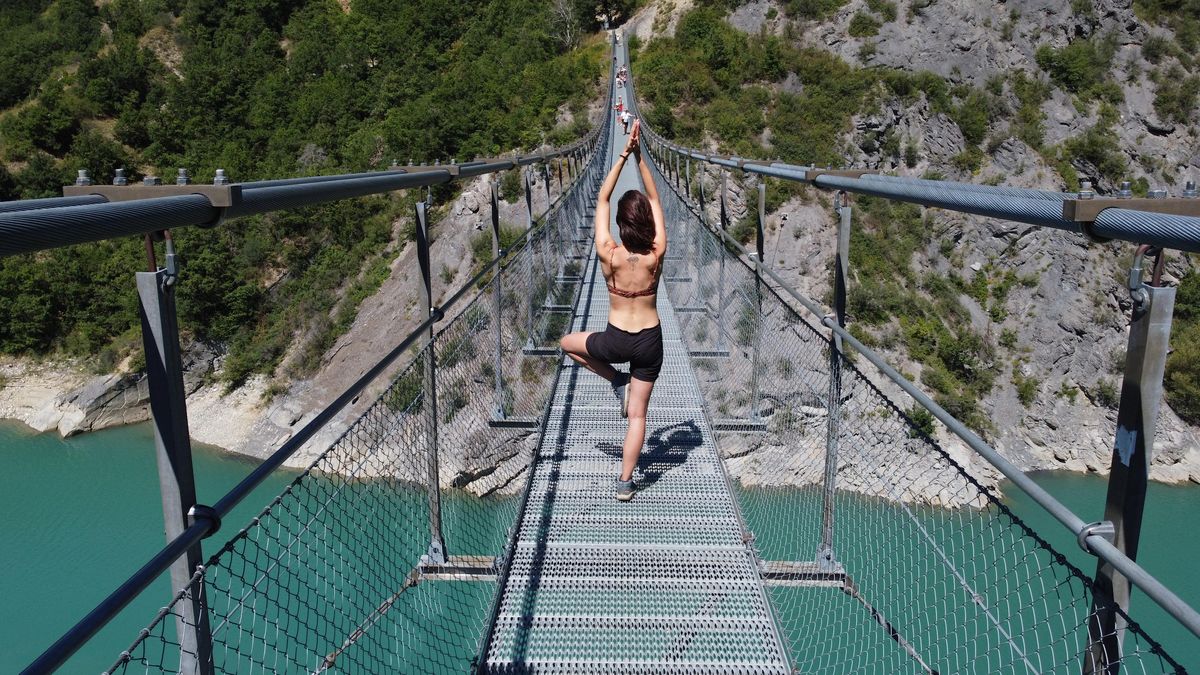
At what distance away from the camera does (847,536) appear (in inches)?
300

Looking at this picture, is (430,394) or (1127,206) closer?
(1127,206)

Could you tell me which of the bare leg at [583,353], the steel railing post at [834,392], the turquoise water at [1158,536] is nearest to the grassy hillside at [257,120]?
the turquoise water at [1158,536]

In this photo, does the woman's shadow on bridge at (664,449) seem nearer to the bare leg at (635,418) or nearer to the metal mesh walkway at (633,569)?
the metal mesh walkway at (633,569)

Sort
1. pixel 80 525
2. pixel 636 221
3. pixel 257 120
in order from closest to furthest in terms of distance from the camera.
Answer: pixel 636 221, pixel 80 525, pixel 257 120

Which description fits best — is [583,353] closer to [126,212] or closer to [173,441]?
[173,441]

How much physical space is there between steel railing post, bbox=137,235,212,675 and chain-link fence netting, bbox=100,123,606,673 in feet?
0.03

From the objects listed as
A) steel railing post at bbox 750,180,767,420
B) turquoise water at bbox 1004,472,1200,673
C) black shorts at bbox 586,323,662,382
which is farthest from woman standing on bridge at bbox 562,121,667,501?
turquoise water at bbox 1004,472,1200,673

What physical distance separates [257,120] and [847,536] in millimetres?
23199

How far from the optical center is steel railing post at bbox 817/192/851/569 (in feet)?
7.66

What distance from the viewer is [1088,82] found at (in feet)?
67.3

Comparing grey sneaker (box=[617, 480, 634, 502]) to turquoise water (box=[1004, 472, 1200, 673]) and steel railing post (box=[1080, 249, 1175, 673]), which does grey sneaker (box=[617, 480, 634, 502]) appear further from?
turquoise water (box=[1004, 472, 1200, 673])

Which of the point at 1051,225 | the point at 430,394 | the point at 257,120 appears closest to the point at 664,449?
the point at 430,394

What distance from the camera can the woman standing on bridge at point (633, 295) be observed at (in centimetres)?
279

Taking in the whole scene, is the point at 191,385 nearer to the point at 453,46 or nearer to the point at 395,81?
the point at 395,81
